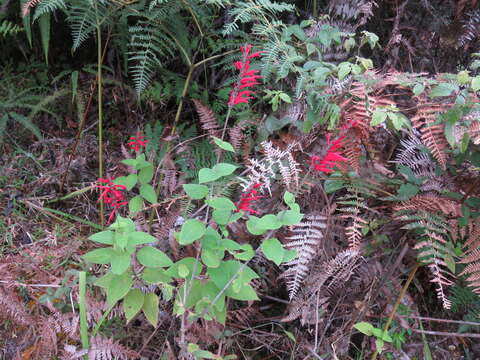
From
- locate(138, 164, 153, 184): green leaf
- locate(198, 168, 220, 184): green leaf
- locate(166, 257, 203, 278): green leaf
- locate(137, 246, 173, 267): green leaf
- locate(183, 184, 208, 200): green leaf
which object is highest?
locate(198, 168, 220, 184): green leaf

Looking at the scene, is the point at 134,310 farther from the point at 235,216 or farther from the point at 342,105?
the point at 342,105

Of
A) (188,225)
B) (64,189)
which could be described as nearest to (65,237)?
(64,189)

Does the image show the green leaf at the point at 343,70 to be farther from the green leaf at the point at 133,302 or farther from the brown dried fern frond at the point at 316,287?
the green leaf at the point at 133,302

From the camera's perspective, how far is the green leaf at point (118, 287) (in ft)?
3.74

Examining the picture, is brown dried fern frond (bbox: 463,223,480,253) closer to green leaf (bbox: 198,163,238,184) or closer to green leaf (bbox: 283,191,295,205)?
green leaf (bbox: 283,191,295,205)

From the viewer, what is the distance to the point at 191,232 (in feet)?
3.55

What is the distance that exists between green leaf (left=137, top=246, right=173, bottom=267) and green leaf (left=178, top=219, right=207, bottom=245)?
0.08m

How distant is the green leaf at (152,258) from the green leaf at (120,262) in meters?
0.05

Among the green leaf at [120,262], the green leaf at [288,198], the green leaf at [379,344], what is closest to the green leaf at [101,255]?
the green leaf at [120,262]

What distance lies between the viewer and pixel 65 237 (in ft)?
6.31

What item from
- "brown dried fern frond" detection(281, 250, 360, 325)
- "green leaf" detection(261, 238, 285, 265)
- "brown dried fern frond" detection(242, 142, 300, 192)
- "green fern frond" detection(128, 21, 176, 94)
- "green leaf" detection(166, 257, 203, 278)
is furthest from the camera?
"green fern frond" detection(128, 21, 176, 94)

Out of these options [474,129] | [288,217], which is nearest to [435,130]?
[474,129]

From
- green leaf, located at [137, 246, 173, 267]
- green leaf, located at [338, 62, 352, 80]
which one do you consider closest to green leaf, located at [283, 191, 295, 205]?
green leaf, located at [137, 246, 173, 267]

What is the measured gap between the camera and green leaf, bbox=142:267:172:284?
119 cm
